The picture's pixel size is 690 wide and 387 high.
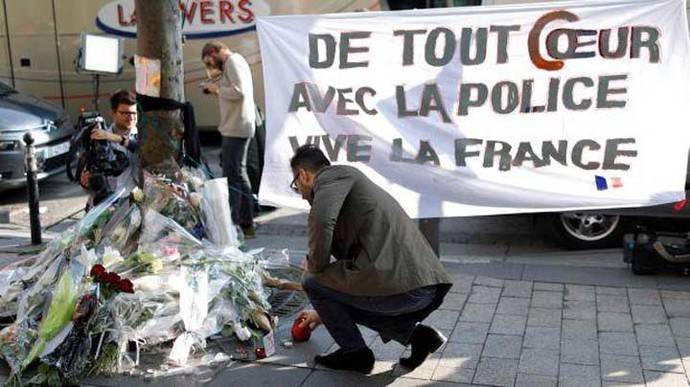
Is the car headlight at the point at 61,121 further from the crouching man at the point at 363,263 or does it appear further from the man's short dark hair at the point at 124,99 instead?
the crouching man at the point at 363,263

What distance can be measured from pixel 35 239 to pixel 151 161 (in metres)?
2.18

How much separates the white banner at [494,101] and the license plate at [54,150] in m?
4.38

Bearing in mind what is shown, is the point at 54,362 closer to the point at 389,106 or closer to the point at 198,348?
the point at 198,348

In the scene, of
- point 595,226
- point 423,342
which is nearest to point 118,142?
point 423,342

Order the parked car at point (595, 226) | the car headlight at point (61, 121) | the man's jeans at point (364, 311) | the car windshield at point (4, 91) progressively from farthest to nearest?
the car windshield at point (4, 91) < the car headlight at point (61, 121) < the parked car at point (595, 226) < the man's jeans at point (364, 311)

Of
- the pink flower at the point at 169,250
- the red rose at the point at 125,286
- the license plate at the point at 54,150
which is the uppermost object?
the pink flower at the point at 169,250

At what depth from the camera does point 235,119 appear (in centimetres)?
672

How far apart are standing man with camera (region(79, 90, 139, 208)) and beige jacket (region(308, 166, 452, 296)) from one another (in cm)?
229

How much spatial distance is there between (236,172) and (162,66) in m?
1.83

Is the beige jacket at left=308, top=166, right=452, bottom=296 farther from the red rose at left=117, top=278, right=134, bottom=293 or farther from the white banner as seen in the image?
the white banner

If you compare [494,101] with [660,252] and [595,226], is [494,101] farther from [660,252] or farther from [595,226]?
[595,226]

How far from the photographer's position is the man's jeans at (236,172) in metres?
6.82

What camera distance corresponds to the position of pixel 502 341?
4500 millimetres

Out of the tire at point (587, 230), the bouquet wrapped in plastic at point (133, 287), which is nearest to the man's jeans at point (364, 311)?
the bouquet wrapped in plastic at point (133, 287)
